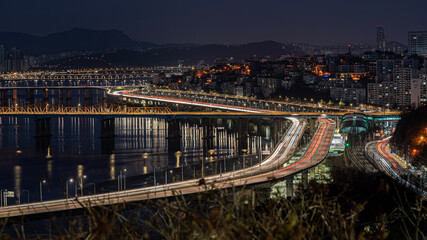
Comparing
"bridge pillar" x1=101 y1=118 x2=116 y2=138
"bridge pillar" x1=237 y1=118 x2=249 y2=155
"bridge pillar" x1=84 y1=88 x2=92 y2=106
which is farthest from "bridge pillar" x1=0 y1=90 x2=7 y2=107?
"bridge pillar" x1=237 y1=118 x2=249 y2=155

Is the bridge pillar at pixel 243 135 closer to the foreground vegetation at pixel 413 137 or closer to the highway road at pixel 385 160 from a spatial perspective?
the highway road at pixel 385 160

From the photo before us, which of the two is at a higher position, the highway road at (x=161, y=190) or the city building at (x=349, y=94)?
the city building at (x=349, y=94)

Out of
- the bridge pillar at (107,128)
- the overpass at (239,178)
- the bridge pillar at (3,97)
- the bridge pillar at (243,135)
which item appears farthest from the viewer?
the bridge pillar at (3,97)

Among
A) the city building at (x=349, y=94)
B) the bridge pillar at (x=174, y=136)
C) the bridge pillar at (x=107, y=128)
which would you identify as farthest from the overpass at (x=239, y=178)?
the city building at (x=349, y=94)

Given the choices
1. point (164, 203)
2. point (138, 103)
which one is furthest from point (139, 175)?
point (138, 103)

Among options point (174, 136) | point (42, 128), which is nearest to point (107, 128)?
point (42, 128)

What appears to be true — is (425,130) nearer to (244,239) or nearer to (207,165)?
(207,165)
